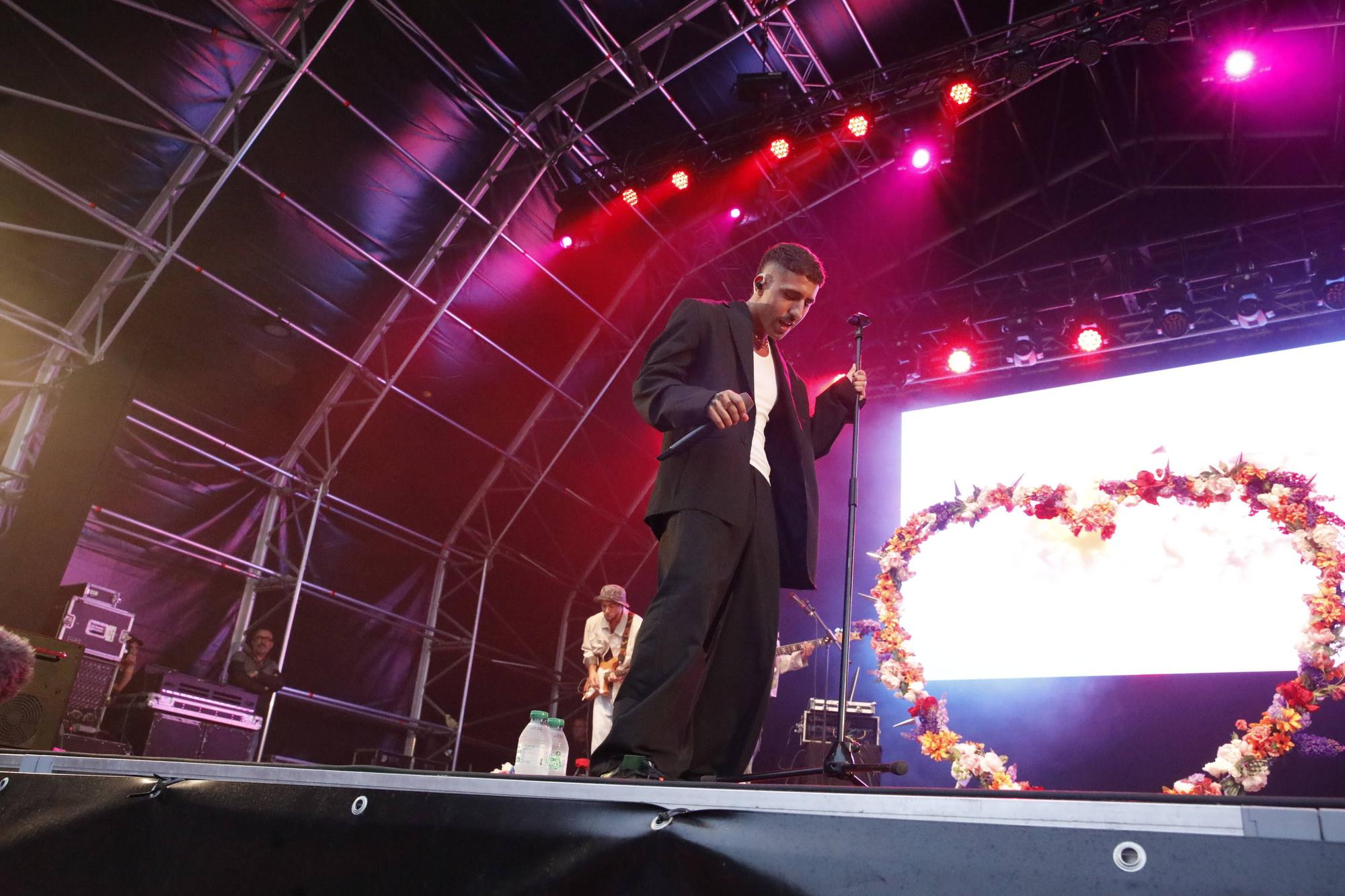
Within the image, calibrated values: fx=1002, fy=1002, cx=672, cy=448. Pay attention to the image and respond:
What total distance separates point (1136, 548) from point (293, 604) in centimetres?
639

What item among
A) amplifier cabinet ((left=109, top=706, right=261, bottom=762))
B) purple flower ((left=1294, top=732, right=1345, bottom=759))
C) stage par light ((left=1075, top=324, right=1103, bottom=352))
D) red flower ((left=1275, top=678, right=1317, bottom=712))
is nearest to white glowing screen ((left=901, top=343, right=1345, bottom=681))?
stage par light ((left=1075, top=324, right=1103, bottom=352))

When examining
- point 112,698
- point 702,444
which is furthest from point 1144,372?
point 112,698

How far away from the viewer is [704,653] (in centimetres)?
229

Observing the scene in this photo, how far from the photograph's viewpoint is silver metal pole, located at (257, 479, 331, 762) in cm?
742

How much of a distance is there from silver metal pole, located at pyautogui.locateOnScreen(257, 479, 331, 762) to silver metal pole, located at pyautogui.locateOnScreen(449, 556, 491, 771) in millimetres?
1523

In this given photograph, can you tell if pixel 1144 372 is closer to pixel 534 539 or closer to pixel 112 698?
pixel 534 539

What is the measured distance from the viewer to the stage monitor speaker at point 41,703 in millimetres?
4633

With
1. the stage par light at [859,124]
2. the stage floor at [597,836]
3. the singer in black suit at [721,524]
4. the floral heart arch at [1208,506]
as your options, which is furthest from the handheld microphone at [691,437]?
the stage par light at [859,124]

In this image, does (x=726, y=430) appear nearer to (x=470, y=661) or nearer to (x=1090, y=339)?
(x=470, y=661)

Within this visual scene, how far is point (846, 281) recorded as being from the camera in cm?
962

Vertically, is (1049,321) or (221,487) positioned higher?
(1049,321)

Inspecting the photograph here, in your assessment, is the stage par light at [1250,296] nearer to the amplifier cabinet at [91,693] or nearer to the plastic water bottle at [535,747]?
the plastic water bottle at [535,747]

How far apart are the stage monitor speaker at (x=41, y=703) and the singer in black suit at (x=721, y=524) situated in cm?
376

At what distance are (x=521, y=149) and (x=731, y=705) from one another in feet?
22.7
